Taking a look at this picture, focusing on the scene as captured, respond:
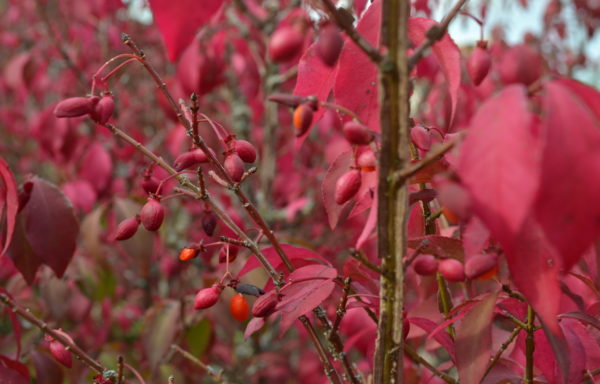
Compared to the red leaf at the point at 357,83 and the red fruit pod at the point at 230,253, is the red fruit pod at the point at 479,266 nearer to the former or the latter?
the red leaf at the point at 357,83

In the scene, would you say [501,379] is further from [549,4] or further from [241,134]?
[549,4]

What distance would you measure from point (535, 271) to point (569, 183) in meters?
0.16

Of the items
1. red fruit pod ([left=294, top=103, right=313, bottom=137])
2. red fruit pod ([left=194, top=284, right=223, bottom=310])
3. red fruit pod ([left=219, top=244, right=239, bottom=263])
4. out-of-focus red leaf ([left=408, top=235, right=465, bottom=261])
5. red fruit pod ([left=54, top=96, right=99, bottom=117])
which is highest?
red fruit pod ([left=54, top=96, right=99, bottom=117])

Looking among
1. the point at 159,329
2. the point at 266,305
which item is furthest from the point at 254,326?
the point at 159,329

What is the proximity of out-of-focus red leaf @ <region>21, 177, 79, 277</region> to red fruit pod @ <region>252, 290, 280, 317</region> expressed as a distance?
0.37 metres

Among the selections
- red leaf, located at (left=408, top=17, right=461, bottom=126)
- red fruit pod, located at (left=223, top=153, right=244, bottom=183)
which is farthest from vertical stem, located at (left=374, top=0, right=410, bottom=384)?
red fruit pod, located at (left=223, top=153, right=244, bottom=183)

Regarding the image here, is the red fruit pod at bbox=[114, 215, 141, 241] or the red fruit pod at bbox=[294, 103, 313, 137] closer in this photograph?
the red fruit pod at bbox=[294, 103, 313, 137]

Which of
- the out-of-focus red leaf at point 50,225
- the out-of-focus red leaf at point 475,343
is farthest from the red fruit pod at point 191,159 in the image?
the out-of-focus red leaf at point 475,343

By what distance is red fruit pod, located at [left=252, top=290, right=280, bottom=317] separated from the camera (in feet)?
2.11

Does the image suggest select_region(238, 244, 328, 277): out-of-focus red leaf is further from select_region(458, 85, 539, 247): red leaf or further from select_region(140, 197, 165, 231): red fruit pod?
select_region(458, 85, 539, 247): red leaf

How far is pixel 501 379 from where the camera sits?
0.76 metres

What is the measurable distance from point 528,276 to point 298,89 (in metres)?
0.32

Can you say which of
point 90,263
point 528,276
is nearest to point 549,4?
point 90,263

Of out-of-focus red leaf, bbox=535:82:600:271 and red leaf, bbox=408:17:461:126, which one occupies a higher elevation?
red leaf, bbox=408:17:461:126
